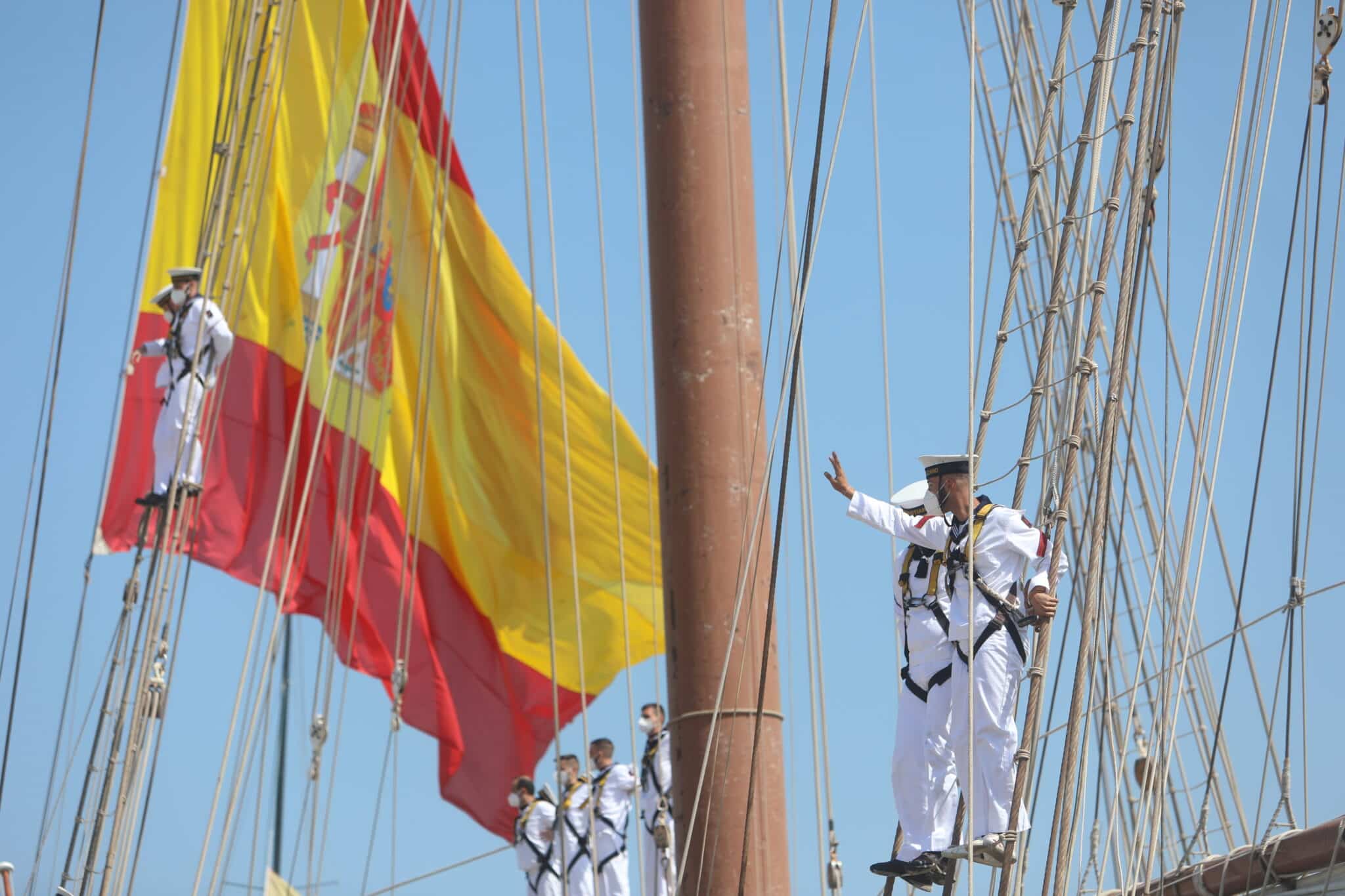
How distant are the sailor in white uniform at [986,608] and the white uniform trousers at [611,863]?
7.54 metres

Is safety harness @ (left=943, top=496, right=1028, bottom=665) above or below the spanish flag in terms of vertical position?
below

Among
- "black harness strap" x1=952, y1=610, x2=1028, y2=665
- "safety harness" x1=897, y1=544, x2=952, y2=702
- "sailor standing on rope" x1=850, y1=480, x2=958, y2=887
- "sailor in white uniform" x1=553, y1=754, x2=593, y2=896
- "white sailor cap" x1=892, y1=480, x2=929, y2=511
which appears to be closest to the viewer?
"black harness strap" x1=952, y1=610, x2=1028, y2=665

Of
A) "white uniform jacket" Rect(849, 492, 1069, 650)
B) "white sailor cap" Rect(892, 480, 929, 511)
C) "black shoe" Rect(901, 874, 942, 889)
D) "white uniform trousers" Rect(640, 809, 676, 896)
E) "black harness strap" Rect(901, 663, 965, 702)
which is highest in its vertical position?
"white uniform trousers" Rect(640, 809, 676, 896)

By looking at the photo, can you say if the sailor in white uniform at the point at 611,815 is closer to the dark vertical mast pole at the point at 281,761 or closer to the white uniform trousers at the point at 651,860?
the white uniform trousers at the point at 651,860

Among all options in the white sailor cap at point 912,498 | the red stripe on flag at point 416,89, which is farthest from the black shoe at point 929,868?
the red stripe on flag at point 416,89

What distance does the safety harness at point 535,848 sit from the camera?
12836 millimetres

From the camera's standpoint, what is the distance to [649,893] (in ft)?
39.9

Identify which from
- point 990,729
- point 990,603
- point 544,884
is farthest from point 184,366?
point 990,729

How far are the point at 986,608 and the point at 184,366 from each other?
611 cm

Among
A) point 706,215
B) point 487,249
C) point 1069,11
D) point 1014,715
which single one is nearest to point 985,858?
point 1014,715

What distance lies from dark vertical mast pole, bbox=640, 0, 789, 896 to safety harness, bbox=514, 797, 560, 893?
7120 mm

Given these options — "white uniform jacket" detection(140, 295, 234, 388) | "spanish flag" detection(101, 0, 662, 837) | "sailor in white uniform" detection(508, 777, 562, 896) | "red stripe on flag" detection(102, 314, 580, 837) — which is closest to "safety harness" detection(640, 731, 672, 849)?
"sailor in white uniform" detection(508, 777, 562, 896)

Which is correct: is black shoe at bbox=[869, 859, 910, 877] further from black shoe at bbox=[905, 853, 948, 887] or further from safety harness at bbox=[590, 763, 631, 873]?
safety harness at bbox=[590, 763, 631, 873]

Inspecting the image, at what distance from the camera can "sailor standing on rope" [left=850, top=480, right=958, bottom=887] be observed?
18.1 ft
